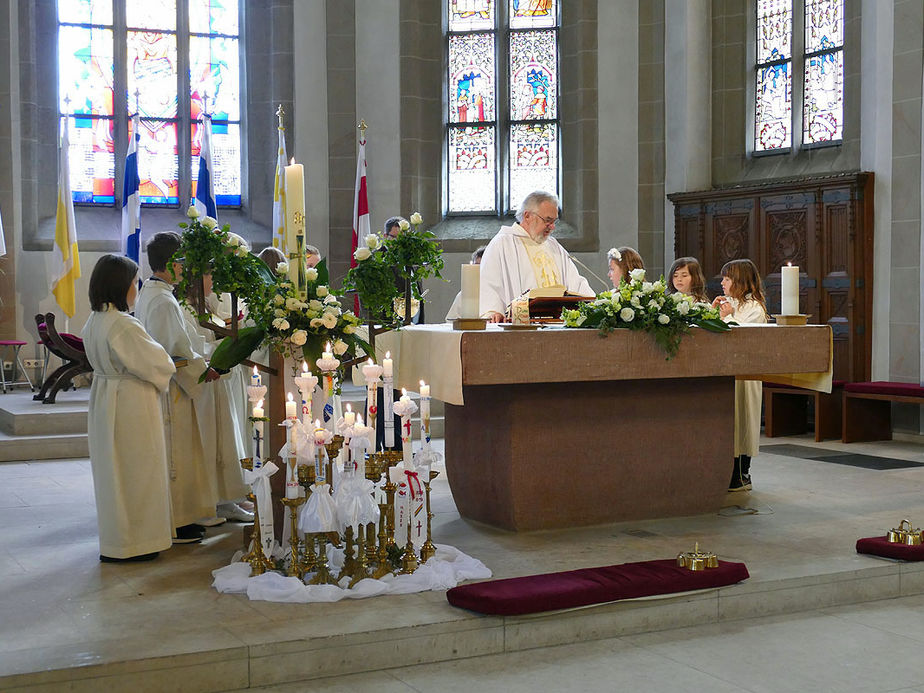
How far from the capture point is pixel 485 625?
4.32 metres

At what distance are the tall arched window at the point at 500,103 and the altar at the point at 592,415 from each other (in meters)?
7.45

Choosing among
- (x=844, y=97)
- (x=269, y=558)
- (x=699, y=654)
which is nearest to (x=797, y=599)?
(x=699, y=654)

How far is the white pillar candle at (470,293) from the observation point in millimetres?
5559

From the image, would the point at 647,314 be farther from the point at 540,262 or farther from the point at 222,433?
the point at 222,433

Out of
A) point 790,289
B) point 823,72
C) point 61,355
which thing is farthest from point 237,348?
point 823,72

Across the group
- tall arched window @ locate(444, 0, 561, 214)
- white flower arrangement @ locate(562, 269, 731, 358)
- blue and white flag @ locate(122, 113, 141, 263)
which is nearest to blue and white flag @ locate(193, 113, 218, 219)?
blue and white flag @ locate(122, 113, 141, 263)

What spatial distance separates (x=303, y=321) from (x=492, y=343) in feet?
2.95

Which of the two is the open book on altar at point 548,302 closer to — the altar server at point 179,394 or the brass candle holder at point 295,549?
the altar server at point 179,394

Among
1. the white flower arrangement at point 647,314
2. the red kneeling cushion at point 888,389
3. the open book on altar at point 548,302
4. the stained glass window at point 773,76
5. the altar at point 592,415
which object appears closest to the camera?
the altar at point 592,415

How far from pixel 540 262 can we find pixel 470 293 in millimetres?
1782

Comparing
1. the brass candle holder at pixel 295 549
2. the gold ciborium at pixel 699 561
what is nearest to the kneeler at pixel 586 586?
the gold ciborium at pixel 699 561

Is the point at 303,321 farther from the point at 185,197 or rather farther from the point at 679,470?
the point at 185,197

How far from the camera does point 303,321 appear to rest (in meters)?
5.10

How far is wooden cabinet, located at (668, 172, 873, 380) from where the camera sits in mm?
10555
